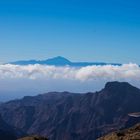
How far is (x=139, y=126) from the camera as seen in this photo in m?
73.1

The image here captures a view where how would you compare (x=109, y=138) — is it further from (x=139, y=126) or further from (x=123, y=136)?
(x=139, y=126)

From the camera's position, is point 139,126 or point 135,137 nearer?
point 135,137

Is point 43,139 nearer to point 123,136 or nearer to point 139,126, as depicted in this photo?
point 123,136

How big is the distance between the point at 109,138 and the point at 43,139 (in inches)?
445

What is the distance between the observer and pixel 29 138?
61.2 metres

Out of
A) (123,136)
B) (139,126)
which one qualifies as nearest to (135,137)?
(123,136)

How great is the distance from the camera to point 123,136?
61.2 meters

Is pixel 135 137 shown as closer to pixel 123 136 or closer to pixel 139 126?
pixel 123 136

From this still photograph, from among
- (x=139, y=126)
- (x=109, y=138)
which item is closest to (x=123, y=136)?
(x=109, y=138)

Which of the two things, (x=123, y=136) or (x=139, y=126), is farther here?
(x=139, y=126)

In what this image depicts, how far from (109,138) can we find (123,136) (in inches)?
94.4

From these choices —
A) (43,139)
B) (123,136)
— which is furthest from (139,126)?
(43,139)

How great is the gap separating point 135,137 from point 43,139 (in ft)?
51.2

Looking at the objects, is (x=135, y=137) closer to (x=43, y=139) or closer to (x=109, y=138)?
(x=109, y=138)
